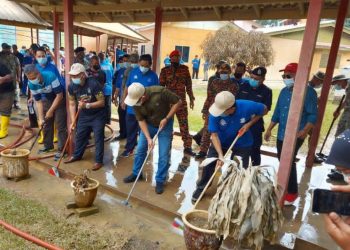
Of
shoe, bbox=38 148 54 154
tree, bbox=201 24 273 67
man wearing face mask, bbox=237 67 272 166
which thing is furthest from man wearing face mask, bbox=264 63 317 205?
tree, bbox=201 24 273 67

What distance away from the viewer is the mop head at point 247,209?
279 cm

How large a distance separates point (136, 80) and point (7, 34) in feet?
48.3

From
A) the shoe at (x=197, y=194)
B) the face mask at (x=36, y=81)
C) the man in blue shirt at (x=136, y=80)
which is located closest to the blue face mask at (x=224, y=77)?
the man in blue shirt at (x=136, y=80)

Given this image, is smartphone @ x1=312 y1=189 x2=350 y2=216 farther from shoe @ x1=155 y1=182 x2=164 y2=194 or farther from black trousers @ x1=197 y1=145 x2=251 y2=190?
shoe @ x1=155 y1=182 x2=164 y2=194

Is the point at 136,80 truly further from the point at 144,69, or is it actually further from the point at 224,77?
the point at 224,77

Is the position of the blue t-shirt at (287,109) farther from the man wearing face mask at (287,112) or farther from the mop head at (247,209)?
the mop head at (247,209)

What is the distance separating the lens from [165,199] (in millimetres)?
4547

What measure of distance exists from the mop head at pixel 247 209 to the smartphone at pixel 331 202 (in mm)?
1304

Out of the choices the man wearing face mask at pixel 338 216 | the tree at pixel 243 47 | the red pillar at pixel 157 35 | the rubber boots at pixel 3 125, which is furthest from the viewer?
the tree at pixel 243 47

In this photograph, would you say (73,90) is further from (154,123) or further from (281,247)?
(281,247)

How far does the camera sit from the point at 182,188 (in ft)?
16.2

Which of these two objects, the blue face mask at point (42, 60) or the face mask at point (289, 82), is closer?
the face mask at point (289, 82)

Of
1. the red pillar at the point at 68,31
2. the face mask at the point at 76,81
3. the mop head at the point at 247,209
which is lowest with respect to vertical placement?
the mop head at the point at 247,209

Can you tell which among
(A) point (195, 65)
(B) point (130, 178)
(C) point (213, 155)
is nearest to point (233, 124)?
(C) point (213, 155)
